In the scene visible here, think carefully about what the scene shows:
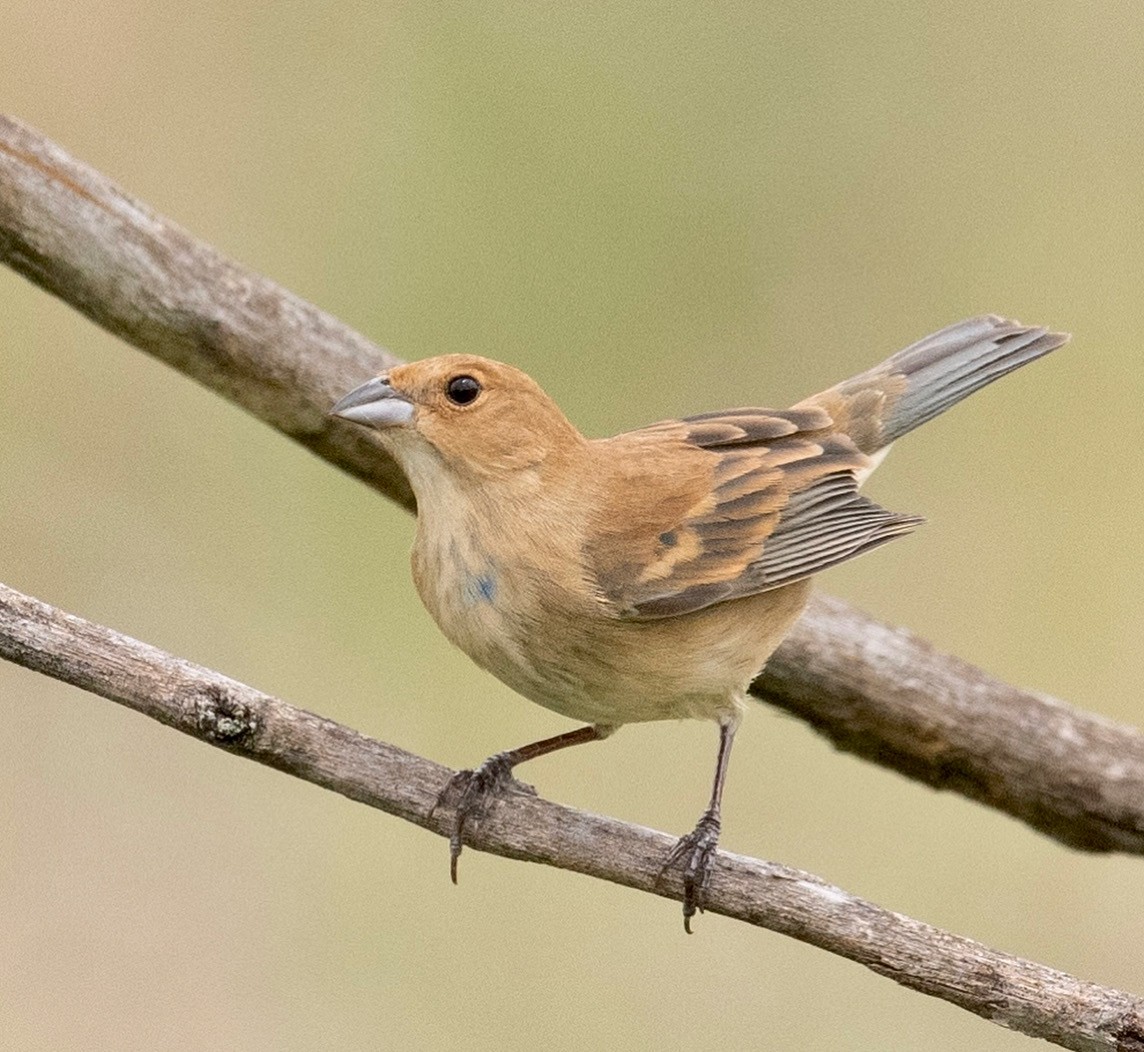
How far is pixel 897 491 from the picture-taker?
7625 mm

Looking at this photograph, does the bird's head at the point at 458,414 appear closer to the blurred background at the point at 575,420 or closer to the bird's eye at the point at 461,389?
the bird's eye at the point at 461,389

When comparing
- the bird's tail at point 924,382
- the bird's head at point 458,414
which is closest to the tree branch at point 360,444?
the bird's head at point 458,414

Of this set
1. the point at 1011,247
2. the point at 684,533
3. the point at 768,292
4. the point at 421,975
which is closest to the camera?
the point at 684,533

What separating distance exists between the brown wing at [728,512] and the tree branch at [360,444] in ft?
1.14

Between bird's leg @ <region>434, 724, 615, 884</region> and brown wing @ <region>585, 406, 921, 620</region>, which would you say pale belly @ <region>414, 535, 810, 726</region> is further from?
bird's leg @ <region>434, 724, 615, 884</region>

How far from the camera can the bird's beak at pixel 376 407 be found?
4293 mm

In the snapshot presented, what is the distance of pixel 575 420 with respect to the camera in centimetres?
699

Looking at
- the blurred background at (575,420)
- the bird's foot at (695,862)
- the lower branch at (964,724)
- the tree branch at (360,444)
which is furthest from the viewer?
the blurred background at (575,420)

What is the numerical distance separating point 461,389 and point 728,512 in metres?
1.00

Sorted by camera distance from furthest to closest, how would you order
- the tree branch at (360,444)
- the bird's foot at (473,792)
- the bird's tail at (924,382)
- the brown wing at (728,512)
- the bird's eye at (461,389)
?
the bird's tail at (924,382) → the tree branch at (360,444) → the brown wing at (728,512) → the bird's eye at (461,389) → the bird's foot at (473,792)

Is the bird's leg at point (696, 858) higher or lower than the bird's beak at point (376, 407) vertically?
lower

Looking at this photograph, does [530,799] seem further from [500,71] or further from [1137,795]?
[500,71]

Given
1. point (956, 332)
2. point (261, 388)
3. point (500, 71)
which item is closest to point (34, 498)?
point (261, 388)

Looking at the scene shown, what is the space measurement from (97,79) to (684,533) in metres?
3.95
